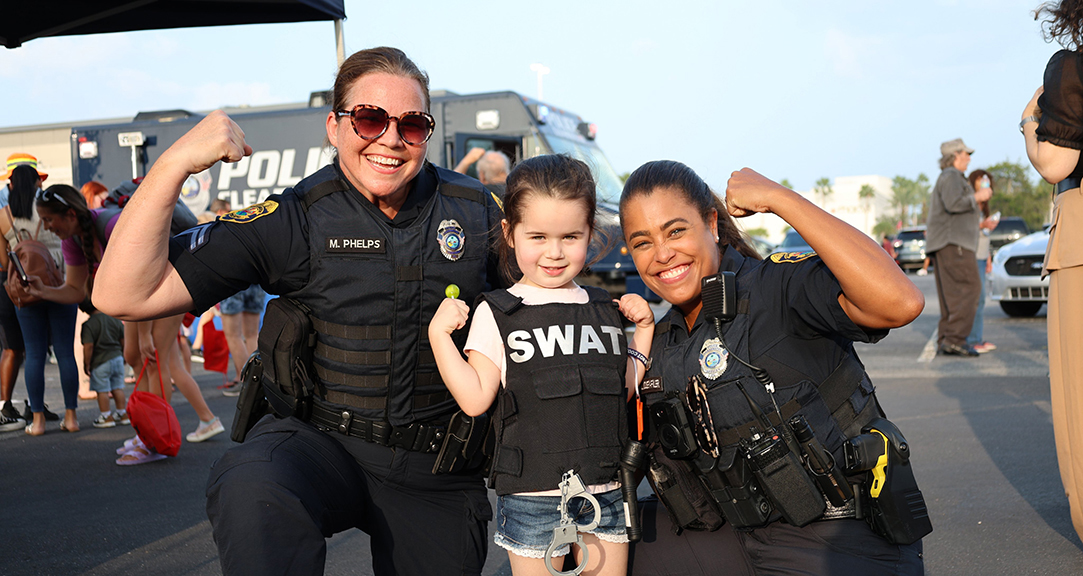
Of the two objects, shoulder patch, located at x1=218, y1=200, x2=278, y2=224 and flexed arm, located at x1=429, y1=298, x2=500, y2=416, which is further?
shoulder patch, located at x1=218, y1=200, x2=278, y2=224

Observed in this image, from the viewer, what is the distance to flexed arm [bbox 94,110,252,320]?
7.13ft

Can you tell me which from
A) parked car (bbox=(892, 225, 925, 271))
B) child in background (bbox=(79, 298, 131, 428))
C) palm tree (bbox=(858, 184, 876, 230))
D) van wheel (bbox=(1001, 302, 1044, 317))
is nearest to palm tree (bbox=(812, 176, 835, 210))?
palm tree (bbox=(858, 184, 876, 230))

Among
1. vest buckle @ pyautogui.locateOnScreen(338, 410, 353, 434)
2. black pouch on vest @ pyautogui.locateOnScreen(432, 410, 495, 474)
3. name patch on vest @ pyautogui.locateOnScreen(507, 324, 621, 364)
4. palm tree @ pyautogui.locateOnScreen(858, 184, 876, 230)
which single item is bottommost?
palm tree @ pyautogui.locateOnScreen(858, 184, 876, 230)

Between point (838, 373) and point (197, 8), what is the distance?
4496 millimetres

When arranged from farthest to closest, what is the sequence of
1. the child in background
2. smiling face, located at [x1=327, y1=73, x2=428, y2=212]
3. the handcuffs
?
the child in background
smiling face, located at [x1=327, y1=73, x2=428, y2=212]
the handcuffs

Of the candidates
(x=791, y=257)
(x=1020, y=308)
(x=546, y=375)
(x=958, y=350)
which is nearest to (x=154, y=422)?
(x=546, y=375)

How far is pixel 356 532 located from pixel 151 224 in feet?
8.34

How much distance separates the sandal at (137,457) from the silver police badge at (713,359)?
185 inches

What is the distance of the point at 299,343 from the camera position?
8.42 feet

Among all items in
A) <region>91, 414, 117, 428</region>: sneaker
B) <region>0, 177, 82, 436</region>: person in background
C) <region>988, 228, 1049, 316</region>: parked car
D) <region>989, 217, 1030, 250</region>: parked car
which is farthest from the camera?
<region>989, 217, 1030, 250</region>: parked car

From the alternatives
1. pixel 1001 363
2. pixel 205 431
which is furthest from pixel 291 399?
pixel 1001 363

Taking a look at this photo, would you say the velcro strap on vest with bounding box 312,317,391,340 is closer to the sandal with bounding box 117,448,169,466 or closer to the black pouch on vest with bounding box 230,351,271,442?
the black pouch on vest with bounding box 230,351,271,442

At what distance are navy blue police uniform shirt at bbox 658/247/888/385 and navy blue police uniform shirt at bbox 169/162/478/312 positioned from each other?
1153 mm

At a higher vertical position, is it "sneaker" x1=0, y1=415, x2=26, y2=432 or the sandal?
the sandal
